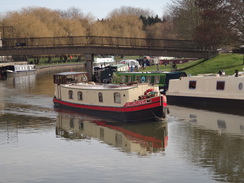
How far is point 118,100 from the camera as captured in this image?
34906 millimetres

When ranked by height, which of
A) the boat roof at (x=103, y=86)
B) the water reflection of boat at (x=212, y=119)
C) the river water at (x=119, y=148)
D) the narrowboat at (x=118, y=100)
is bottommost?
the river water at (x=119, y=148)

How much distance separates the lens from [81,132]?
3191cm

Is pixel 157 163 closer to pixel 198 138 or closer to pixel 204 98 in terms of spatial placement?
pixel 198 138

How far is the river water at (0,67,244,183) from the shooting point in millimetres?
22125

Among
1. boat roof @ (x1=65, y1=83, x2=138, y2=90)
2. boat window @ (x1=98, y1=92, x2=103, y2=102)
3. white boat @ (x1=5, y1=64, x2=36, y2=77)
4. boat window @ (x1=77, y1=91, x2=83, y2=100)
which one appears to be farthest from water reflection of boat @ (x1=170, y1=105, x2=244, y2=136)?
white boat @ (x1=5, y1=64, x2=36, y2=77)

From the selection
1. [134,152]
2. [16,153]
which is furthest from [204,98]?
A: [16,153]

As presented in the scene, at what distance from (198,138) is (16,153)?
36.4 ft

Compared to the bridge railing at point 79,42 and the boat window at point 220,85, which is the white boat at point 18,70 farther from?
the boat window at point 220,85

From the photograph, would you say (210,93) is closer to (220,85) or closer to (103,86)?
(220,85)

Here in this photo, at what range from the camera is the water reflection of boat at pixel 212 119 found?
3209 centimetres

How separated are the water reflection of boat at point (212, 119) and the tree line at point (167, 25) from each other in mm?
21709

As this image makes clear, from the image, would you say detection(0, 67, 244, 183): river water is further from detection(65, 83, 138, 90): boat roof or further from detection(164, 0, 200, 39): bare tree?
detection(164, 0, 200, 39): bare tree

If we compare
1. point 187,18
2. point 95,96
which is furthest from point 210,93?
point 187,18

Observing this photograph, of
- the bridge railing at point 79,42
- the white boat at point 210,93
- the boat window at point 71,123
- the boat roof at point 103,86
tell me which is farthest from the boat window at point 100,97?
the bridge railing at point 79,42
